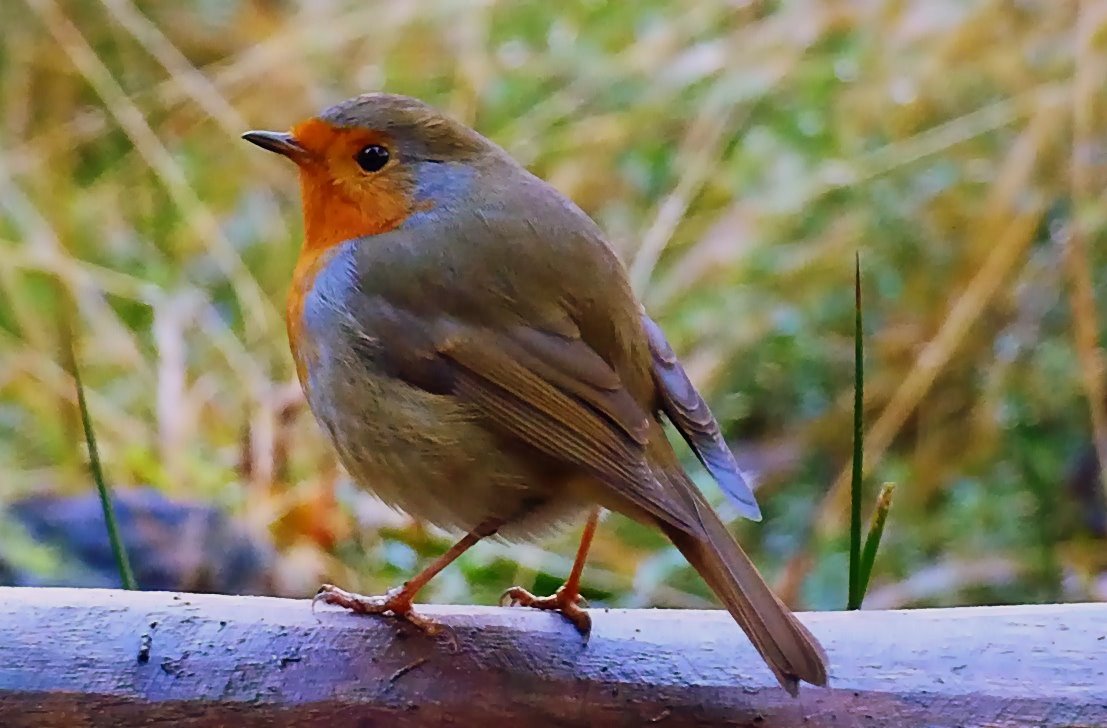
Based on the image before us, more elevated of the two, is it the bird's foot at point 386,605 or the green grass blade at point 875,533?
the green grass blade at point 875,533

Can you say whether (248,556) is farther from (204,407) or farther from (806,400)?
(806,400)

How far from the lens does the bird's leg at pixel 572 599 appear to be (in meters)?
1.52

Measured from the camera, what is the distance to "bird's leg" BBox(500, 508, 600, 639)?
59.8 inches

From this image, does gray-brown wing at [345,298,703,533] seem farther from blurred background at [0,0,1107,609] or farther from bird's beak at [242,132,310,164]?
blurred background at [0,0,1107,609]

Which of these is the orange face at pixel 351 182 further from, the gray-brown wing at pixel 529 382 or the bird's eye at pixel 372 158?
the gray-brown wing at pixel 529 382

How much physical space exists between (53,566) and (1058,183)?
2.43 meters

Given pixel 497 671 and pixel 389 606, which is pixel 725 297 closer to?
pixel 389 606

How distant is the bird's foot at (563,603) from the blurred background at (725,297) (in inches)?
28.7

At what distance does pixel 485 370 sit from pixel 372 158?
0.37m

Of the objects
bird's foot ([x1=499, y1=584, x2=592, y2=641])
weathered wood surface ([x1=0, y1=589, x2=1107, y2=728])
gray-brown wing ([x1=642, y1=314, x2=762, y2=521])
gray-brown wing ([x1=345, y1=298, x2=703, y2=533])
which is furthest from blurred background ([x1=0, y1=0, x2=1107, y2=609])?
weathered wood surface ([x1=0, y1=589, x2=1107, y2=728])

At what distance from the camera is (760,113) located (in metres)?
3.61

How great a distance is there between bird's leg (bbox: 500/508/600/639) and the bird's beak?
2.00ft

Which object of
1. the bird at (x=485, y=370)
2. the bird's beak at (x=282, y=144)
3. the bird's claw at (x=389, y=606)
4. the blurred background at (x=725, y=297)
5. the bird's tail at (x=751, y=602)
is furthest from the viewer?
the blurred background at (x=725, y=297)

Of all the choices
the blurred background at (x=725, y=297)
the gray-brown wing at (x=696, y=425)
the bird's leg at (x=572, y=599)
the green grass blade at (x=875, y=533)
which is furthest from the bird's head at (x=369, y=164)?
the blurred background at (x=725, y=297)
